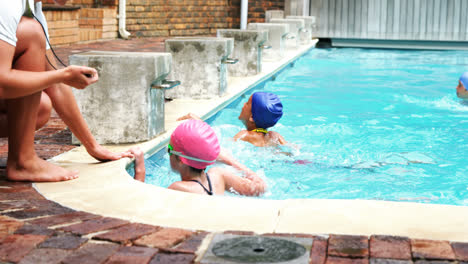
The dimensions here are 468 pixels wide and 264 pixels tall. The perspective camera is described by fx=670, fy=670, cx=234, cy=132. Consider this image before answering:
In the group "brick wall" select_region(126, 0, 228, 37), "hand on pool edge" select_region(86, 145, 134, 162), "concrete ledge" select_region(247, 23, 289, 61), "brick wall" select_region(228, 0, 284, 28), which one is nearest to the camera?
"hand on pool edge" select_region(86, 145, 134, 162)

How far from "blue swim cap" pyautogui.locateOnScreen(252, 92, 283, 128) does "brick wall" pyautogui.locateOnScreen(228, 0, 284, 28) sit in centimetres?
1364

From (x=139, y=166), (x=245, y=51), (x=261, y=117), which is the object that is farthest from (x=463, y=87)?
(x=139, y=166)

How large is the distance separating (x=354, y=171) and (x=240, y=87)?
3.47 m

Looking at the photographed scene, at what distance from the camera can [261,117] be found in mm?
5848

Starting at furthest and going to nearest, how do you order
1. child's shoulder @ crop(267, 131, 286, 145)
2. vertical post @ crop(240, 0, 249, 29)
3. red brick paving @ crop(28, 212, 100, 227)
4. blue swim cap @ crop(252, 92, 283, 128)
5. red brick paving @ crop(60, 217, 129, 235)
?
vertical post @ crop(240, 0, 249, 29) < child's shoulder @ crop(267, 131, 286, 145) < blue swim cap @ crop(252, 92, 283, 128) < red brick paving @ crop(28, 212, 100, 227) < red brick paving @ crop(60, 217, 129, 235)

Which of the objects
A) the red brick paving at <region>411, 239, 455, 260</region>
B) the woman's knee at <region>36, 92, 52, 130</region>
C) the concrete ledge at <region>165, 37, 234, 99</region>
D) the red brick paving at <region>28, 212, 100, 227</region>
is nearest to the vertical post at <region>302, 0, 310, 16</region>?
the concrete ledge at <region>165, 37, 234, 99</region>

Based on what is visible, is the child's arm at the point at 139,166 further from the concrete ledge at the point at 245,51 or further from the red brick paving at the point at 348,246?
the concrete ledge at the point at 245,51

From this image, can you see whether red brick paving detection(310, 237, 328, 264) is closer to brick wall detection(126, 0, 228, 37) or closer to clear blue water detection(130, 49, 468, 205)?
clear blue water detection(130, 49, 468, 205)

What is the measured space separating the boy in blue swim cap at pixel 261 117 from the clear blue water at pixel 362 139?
0.28 feet

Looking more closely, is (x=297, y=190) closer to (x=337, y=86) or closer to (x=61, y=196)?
(x=61, y=196)

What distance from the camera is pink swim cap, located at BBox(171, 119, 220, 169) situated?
395 cm

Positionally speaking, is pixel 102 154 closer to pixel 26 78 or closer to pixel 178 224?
pixel 26 78

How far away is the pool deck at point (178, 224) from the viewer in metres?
2.60

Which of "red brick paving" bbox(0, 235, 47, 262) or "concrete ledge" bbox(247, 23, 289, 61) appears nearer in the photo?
"red brick paving" bbox(0, 235, 47, 262)
